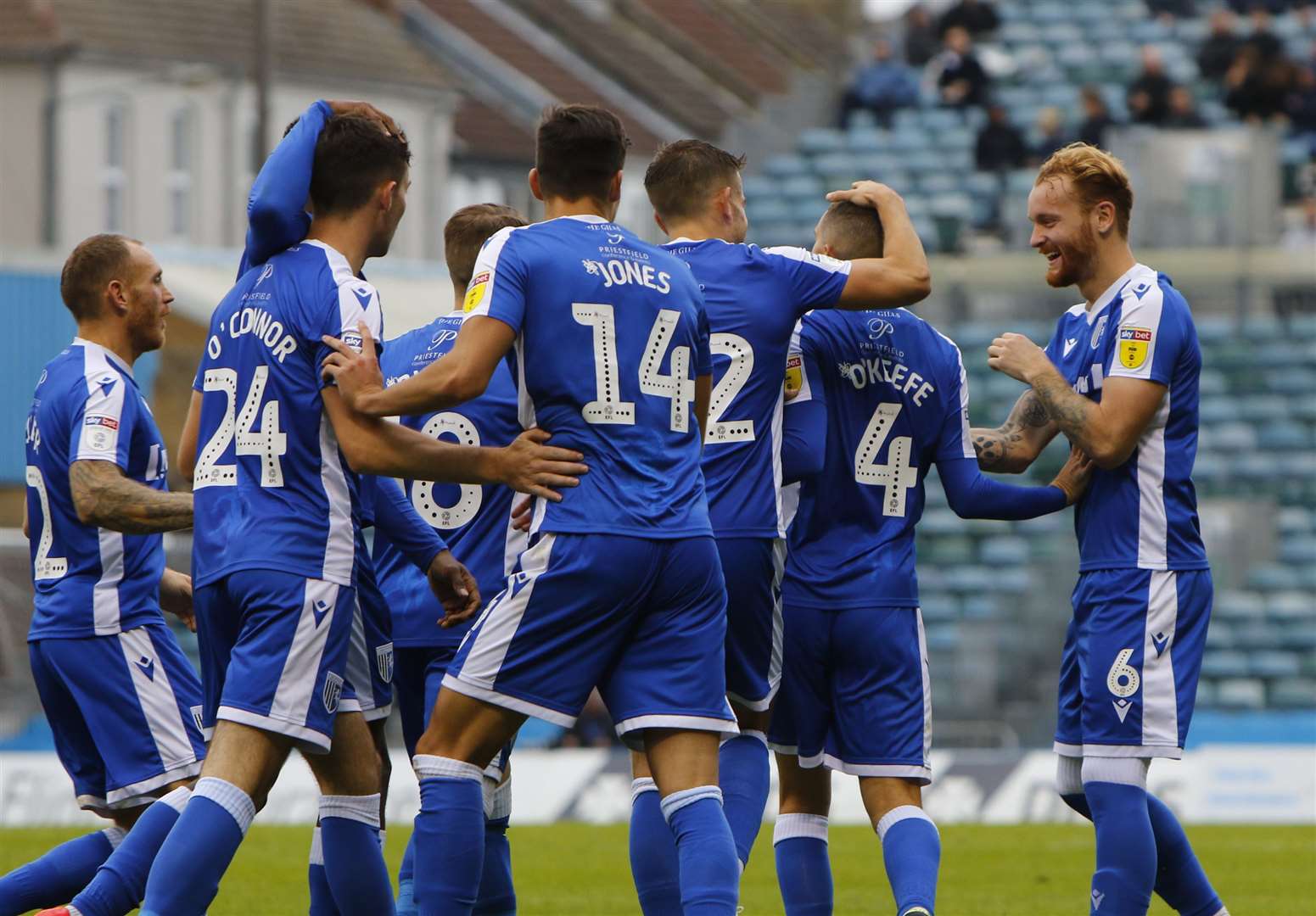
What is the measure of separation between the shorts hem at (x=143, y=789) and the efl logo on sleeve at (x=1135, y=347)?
3403 mm

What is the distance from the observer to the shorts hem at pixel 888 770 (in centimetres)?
742

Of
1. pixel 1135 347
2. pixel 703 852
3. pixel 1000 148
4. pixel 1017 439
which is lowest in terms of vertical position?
pixel 703 852

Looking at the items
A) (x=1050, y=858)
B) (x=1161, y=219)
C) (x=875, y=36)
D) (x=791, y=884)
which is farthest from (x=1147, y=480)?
(x=875, y=36)

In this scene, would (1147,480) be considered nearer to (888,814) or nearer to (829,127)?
(888,814)

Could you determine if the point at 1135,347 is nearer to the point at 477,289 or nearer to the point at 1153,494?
the point at 1153,494

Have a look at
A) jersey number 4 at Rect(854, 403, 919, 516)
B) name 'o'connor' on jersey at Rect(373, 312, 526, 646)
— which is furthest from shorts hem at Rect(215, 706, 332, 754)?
jersey number 4 at Rect(854, 403, 919, 516)

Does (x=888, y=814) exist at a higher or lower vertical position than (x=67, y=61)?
lower

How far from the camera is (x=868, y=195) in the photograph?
739cm

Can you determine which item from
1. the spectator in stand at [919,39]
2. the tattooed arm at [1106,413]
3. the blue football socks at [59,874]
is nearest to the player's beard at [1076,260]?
the tattooed arm at [1106,413]

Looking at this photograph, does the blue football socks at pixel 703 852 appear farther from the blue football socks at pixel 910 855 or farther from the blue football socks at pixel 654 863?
the blue football socks at pixel 910 855

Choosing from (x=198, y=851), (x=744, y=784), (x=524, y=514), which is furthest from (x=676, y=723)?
(x=198, y=851)

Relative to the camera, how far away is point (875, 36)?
95.0ft

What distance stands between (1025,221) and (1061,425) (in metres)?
14.4

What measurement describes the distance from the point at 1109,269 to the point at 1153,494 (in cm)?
79
